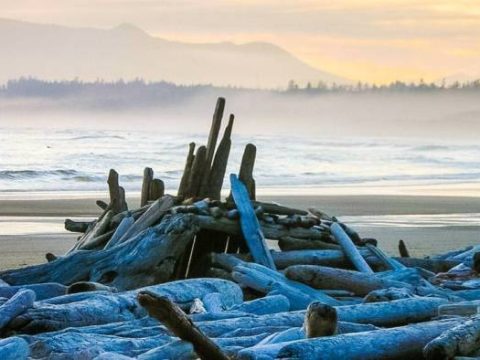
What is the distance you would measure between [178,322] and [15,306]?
1.91 metres

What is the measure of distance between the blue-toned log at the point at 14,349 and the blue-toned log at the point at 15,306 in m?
0.98

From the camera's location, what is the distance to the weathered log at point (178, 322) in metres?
6.11

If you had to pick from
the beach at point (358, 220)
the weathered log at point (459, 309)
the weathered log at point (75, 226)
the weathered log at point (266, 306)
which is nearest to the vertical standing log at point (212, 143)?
the weathered log at point (75, 226)

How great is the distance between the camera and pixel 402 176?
39.2m

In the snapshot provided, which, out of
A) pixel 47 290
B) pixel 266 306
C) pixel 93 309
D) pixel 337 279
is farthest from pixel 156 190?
pixel 93 309

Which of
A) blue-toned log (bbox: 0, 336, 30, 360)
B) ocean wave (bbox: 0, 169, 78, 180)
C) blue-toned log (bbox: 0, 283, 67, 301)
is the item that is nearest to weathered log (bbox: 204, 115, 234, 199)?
blue-toned log (bbox: 0, 283, 67, 301)

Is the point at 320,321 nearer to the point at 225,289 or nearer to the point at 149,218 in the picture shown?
the point at 225,289

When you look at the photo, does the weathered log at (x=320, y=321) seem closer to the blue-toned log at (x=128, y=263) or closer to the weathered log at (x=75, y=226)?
the blue-toned log at (x=128, y=263)

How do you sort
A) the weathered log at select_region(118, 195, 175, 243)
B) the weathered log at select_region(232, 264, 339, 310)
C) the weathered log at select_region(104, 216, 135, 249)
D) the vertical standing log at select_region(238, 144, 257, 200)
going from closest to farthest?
the weathered log at select_region(232, 264, 339, 310) < the weathered log at select_region(118, 195, 175, 243) < the weathered log at select_region(104, 216, 135, 249) < the vertical standing log at select_region(238, 144, 257, 200)

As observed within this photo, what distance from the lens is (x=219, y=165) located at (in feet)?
39.9

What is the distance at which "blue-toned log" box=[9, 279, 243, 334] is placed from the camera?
7898 mm

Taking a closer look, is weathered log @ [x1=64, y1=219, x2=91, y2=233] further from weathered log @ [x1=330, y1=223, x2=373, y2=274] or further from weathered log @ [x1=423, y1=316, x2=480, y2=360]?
weathered log @ [x1=423, y1=316, x2=480, y2=360]

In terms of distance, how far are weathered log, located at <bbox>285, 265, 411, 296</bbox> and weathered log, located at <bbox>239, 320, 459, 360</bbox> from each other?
9.36ft

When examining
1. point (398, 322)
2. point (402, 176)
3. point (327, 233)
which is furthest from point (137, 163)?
point (398, 322)
